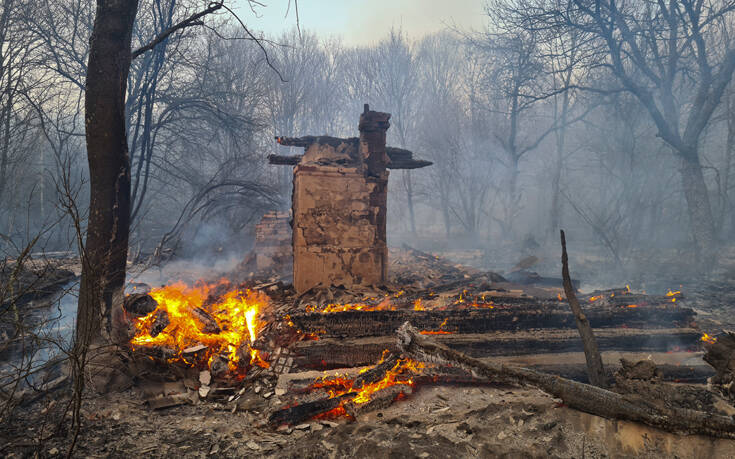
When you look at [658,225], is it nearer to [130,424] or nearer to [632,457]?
[632,457]

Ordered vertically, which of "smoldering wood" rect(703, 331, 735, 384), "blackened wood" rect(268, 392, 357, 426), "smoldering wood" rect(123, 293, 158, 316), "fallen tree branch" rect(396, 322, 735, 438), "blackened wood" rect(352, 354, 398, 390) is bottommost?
Answer: "blackened wood" rect(268, 392, 357, 426)

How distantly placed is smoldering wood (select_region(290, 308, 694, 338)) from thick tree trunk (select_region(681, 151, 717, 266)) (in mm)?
7042

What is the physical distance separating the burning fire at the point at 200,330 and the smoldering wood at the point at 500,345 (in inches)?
28.7

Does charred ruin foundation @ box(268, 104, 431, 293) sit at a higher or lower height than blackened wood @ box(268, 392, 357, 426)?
higher

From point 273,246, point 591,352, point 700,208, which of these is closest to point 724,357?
point 591,352

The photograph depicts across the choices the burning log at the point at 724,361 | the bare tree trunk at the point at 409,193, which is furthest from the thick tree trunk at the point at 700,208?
the bare tree trunk at the point at 409,193

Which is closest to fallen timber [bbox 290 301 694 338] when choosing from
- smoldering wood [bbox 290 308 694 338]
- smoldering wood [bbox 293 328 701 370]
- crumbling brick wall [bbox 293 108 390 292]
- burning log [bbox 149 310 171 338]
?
smoldering wood [bbox 290 308 694 338]

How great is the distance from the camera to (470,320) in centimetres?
531

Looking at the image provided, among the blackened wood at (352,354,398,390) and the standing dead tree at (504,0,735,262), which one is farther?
the standing dead tree at (504,0,735,262)

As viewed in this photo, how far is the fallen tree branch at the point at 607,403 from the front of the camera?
Answer: 2.30 m

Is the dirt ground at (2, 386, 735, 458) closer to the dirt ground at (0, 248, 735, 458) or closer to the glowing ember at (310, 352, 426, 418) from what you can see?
the dirt ground at (0, 248, 735, 458)

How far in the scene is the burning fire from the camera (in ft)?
16.1

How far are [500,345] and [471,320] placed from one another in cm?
53

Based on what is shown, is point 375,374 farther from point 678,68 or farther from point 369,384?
point 678,68
